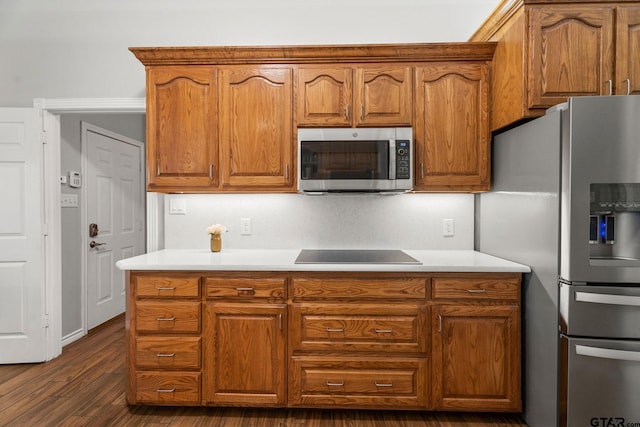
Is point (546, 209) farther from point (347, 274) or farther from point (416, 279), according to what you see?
point (347, 274)

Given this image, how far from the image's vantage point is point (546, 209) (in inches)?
70.6

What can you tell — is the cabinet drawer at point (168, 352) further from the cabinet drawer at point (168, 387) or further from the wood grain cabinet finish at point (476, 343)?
the wood grain cabinet finish at point (476, 343)

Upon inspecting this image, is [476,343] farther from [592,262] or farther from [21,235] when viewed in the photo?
[21,235]

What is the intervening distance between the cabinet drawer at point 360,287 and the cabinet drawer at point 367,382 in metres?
0.36

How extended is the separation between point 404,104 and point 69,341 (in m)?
3.42

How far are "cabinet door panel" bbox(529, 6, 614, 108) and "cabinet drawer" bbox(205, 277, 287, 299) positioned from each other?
170 centimetres

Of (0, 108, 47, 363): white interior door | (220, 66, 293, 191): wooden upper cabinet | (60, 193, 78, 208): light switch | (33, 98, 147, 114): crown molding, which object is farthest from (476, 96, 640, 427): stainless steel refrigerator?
(60, 193, 78, 208): light switch

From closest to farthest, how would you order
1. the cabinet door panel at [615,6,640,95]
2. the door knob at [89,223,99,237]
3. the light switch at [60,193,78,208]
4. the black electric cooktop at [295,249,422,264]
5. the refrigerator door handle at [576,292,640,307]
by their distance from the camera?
the refrigerator door handle at [576,292,640,307] → the cabinet door panel at [615,6,640,95] → the black electric cooktop at [295,249,422,264] → the light switch at [60,193,78,208] → the door knob at [89,223,99,237]

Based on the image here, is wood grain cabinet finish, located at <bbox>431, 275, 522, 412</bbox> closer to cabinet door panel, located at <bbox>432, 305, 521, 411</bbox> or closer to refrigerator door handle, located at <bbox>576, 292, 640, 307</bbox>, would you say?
cabinet door panel, located at <bbox>432, 305, 521, 411</bbox>

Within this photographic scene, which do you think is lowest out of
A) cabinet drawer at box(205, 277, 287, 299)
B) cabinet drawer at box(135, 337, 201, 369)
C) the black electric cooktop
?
cabinet drawer at box(135, 337, 201, 369)

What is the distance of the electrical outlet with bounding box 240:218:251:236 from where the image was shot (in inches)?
105

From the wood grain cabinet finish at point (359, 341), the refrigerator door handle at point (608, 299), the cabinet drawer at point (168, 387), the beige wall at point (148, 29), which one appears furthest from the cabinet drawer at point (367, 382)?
the beige wall at point (148, 29)

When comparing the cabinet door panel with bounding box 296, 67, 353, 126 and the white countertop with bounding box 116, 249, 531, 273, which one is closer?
the white countertop with bounding box 116, 249, 531, 273

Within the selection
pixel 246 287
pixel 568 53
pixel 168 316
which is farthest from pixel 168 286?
pixel 568 53
